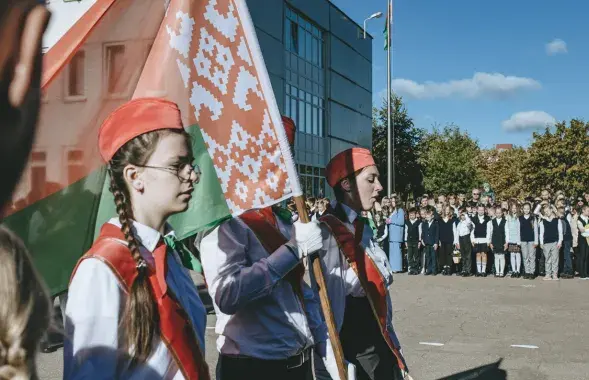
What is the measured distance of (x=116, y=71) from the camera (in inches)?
93.4

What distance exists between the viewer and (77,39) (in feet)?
7.38

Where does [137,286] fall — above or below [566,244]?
above

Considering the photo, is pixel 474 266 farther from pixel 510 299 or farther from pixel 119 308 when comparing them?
pixel 119 308

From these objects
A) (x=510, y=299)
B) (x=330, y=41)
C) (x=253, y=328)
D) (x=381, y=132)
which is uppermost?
(x=330, y=41)

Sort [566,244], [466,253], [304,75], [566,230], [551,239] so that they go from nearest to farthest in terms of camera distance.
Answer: [551,239] < [566,230] < [566,244] < [466,253] < [304,75]

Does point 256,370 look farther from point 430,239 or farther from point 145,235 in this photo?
point 430,239

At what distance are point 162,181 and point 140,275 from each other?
335 millimetres

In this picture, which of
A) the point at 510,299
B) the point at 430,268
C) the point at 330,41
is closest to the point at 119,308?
the point at 510,299

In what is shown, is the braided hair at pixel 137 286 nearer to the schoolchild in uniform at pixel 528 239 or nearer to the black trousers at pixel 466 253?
the schoolchild in uniform at pixel 528 239

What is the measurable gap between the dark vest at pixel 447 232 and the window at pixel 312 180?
15.3 m

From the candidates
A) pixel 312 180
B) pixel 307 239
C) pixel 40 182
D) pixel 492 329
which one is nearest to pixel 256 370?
pixel 307 239

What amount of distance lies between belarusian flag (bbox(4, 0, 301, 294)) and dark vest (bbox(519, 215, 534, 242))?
1428 centimetres

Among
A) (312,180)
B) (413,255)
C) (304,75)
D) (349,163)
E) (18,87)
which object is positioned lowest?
(413,255)

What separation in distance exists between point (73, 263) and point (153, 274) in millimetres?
450
